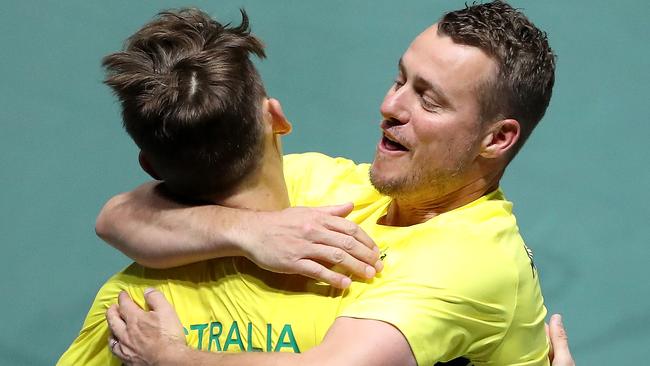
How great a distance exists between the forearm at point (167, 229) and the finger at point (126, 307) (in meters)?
0.06

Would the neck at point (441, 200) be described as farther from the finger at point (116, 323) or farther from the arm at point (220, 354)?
the finger at point (116, 323)

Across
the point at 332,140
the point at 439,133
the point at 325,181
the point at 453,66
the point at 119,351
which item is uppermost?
the point at 453,66

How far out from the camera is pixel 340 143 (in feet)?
12.1

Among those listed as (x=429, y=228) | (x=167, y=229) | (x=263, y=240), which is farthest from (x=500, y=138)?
(x=167, y=229)

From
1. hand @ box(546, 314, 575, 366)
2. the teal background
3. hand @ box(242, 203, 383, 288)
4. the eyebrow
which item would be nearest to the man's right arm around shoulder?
hand @ box(242, 203, 383, 288)

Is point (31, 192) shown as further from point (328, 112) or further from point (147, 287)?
point (147, 287)

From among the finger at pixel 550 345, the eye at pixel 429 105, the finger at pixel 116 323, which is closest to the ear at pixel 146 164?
the finger at pixel 116 323

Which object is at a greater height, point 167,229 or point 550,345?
point 167,229

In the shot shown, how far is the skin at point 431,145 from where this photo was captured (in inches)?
76.0

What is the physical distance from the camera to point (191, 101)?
1841mm

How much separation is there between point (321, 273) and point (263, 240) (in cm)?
10

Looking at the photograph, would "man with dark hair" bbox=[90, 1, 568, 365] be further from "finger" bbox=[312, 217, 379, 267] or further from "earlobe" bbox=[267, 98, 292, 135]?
"earlobe" bbox=[267, 98, 292, 135]

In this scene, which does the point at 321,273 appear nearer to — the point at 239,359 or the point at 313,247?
the point at 313,247

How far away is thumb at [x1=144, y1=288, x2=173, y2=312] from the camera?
190 cm
